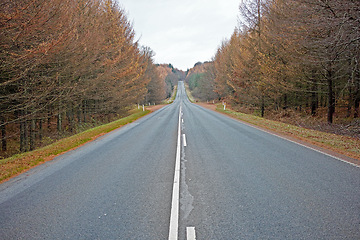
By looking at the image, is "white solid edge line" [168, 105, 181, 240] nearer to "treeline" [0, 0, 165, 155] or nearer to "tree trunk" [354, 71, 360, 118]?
"treeline" [0, 0, 165, 155]

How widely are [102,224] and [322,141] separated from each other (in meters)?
8.55

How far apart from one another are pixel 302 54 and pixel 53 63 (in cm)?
1420

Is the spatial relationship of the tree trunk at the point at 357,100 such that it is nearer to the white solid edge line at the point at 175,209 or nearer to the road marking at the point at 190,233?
the white solid edge line at the point at 175,209

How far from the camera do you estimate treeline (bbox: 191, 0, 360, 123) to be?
8.47 meters

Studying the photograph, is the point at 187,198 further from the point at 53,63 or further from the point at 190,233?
the point at 53,63

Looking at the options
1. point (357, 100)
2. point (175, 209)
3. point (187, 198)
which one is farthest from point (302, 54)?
point (175, 209)

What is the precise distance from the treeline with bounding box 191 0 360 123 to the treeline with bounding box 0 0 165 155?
33.3 feet

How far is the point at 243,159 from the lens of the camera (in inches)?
228

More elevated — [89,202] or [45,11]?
[45,11]

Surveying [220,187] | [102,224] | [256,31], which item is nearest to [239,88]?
[256,31]

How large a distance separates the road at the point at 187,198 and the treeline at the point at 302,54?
19.5ft

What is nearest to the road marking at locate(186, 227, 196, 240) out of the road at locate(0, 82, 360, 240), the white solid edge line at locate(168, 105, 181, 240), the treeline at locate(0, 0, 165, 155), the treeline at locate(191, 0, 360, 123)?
the road at locate(0, 82, 360, 240)

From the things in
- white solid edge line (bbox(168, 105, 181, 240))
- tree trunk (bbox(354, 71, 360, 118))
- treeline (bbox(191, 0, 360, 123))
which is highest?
treeline (bbox(191, 0, 360, 123))

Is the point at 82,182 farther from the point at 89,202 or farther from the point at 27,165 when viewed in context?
the point at 27,165
